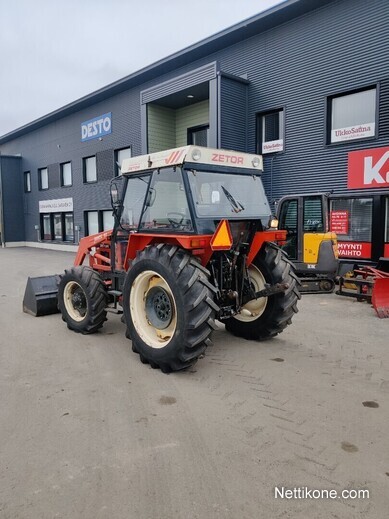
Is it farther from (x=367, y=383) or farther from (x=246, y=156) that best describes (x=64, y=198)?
(x=367, y=383)

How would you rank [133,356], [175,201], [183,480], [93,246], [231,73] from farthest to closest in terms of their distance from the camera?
[231,73]
[93,246]
[133,356]
[175,201]
[183,480]

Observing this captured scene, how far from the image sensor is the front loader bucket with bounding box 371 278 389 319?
7.03 meters

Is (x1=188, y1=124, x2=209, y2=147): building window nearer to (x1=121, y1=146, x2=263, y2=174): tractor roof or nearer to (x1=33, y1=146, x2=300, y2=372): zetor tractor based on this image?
(x1=33, y1=146, x2=300, y2=372): zetor tractor

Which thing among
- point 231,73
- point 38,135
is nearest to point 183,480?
point 231,73

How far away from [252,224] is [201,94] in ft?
35.6

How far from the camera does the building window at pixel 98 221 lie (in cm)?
2047

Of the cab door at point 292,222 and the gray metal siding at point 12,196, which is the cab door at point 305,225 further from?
the gray metal siding at point 12,196

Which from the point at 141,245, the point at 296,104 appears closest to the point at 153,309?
the point at 141,245

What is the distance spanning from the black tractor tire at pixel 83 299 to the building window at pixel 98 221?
14.1 m

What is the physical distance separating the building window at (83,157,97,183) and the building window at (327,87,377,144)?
522 inches

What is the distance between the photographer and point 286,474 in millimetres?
2703

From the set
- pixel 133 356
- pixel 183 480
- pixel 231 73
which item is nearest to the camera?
pixel 183 480

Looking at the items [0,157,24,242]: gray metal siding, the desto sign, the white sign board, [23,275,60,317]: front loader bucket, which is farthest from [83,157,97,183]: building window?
[23,275,60,317]: front loader bucket

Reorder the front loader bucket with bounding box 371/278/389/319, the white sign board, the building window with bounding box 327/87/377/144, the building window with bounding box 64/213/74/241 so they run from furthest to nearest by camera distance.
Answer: the building window with bounding box 64/213/74/241, the white sign board, the building window with bounding box 327/87/377/144, the front loader bucket with bounding box 371/278/389/319
